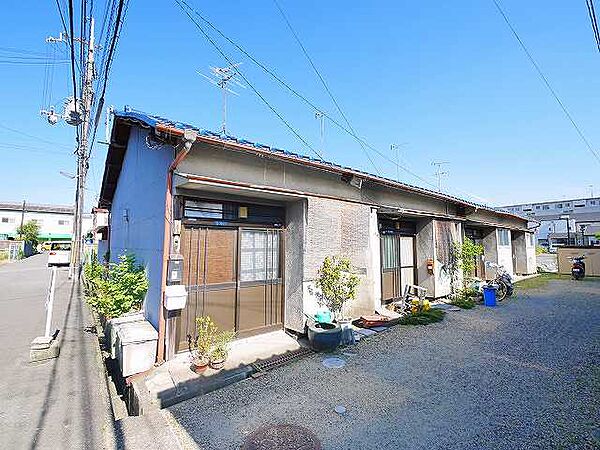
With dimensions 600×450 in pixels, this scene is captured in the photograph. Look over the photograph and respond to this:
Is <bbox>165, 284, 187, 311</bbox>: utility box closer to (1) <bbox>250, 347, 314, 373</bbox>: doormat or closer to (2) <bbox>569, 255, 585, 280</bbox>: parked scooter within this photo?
(1) <bbox>250, 347, 314, 373</bbox>: doormat

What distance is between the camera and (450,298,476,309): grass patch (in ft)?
31.3

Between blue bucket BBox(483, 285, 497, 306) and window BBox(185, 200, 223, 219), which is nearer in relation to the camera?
window BBox(185, 200, 223, 219)

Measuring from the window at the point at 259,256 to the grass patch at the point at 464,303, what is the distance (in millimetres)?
6564

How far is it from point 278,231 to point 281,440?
419 centimetres

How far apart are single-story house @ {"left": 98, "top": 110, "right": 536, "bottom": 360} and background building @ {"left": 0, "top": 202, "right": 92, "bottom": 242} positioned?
165ft

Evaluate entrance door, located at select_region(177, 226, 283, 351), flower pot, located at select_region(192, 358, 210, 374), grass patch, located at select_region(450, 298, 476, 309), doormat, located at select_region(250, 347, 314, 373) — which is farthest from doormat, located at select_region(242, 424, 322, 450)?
grass patch, located at select_region(450, 298, 476, 309)

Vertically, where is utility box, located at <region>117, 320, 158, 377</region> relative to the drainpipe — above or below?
below

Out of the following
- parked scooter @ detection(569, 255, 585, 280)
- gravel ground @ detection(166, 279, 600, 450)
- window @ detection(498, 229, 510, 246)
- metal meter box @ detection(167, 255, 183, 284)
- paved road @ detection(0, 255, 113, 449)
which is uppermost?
window @ detection(498, 229, 510, 246)

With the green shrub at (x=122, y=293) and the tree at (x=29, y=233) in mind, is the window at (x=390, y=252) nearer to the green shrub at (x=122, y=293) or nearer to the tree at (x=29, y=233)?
the green shrub at (x=122, y=293)

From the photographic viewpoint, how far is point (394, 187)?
8656mm

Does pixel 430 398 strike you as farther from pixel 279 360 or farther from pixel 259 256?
pixel 259 256

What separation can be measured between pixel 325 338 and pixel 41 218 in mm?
62312

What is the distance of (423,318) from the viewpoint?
791cm

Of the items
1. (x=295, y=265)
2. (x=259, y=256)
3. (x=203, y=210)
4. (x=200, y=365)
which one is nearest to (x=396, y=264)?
(x=295, y=265)
